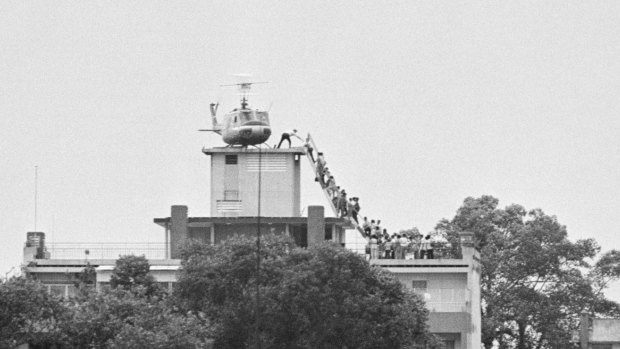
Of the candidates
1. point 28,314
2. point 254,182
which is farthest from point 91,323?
point 254,182

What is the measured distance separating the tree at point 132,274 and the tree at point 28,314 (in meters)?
10.3

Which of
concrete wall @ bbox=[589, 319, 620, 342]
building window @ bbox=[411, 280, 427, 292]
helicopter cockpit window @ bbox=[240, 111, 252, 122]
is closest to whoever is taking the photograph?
building window @ bbox=[411, 280, 427, 292]

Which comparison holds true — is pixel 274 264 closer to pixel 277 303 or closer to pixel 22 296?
pixel 277 303

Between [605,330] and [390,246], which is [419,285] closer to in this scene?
[390,246]

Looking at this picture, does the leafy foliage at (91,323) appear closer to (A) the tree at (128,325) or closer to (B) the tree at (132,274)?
(A) the tree at (128,325)

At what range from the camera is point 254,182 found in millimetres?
171500

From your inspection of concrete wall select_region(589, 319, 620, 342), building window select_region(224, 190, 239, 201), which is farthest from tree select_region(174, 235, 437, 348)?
concrete wall select_region(589, 319, 620, 342)

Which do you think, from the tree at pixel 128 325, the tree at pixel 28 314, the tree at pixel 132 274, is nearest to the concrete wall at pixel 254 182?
the tree at pixel 132 274

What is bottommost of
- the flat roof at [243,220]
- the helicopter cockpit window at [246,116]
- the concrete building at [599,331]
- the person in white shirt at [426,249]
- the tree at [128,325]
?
the tree at [128,325]

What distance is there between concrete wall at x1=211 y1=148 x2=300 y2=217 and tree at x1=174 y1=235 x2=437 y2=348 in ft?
68.4

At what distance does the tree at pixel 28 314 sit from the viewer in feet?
449

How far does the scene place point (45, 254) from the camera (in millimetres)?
170250

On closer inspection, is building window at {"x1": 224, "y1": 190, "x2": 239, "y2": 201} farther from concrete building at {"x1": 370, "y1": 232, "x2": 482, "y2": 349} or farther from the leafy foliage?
the leafy foliage

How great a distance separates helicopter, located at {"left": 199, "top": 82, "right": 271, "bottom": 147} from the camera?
→ 171625 millimetres
